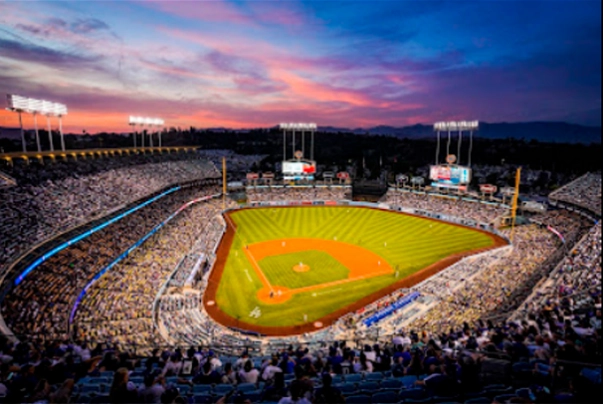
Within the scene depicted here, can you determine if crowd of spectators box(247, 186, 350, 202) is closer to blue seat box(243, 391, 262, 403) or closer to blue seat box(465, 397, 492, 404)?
blue seat box(243, 391, 262, 403)

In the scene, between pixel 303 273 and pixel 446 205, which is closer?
pixel 303 273

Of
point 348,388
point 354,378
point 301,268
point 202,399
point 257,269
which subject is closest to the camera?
point 202,399

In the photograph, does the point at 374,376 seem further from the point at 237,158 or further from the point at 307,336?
the point at 237,158

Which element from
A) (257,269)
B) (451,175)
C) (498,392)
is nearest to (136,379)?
(498,392)

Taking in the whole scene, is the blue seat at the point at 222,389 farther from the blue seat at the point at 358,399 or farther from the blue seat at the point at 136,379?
the blue seat at the point at 358,399

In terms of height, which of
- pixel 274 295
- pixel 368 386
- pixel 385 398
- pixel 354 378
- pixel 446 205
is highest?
pixel 385 398

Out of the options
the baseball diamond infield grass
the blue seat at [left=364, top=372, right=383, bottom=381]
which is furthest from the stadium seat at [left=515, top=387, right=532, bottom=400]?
the baseball diamond infield grass

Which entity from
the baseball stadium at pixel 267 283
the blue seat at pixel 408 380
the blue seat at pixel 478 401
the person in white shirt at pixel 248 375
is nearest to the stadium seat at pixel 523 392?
the baseball stadium at pixel 267 283
